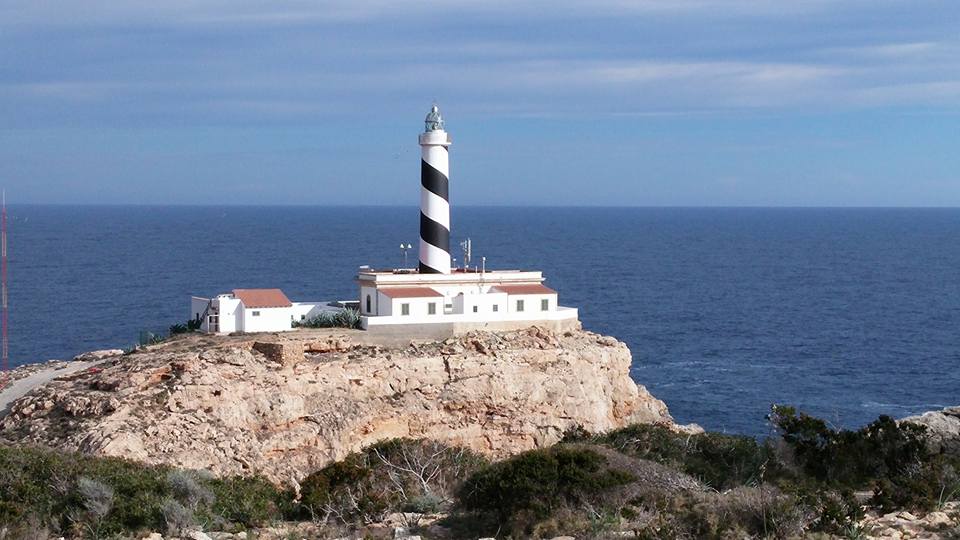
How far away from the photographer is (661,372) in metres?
49.8

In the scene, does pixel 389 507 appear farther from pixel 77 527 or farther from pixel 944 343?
pixel 944 343

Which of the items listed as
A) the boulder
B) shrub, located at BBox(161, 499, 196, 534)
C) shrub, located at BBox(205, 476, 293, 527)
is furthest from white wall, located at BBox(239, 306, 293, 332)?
shrub, located at BBox(161, 499, 196, 534)

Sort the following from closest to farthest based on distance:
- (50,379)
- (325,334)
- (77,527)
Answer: (77,527) < (50,379) < (325,334)

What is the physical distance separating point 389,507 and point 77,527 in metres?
4.66

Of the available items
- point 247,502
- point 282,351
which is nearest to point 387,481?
point 247,502

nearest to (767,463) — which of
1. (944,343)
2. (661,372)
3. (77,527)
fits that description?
(77,527)

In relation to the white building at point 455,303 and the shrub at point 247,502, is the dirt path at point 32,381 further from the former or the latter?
the shrub at point 247,502

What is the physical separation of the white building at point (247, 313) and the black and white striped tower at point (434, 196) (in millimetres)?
5255

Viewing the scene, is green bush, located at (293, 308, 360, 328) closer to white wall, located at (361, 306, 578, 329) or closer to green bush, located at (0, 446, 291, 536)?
white wall, located at (361, 306, 578, 329)

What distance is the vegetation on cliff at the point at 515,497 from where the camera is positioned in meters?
15.1

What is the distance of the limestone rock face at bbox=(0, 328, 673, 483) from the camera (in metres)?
25.8

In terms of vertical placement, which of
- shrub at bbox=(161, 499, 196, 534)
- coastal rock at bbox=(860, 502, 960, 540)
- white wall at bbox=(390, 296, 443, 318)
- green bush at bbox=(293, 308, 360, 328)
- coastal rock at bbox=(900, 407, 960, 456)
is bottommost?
coastal rock at bbox=(900, 407, 960, 456)

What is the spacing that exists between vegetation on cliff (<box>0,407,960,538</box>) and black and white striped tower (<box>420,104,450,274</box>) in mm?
15781

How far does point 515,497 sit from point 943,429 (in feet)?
49.1
